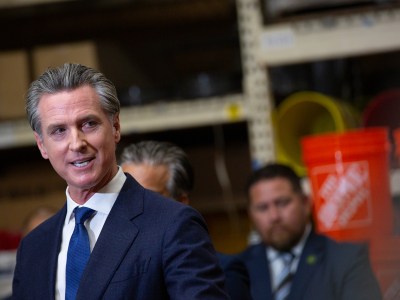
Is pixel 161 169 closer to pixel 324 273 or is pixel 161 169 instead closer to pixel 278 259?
pixel 324 273

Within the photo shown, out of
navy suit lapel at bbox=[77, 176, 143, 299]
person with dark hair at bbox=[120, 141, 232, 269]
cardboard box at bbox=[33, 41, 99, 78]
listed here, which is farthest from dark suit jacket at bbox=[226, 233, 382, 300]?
navy suit lapel at bbox=[77, 176, 143, 299]

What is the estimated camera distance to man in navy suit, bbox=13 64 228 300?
130 cm

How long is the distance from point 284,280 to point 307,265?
13cm

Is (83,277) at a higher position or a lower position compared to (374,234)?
higher

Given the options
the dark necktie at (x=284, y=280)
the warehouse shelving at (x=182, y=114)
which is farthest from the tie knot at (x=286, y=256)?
the warehouse shelving at (x=182, y=114)

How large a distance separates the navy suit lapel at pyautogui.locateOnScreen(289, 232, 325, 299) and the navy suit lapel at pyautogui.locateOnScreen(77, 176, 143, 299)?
4.24 feet

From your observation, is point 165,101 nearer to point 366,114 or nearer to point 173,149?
point 366,114

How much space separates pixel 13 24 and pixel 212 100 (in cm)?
109

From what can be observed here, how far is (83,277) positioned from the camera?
1329mm

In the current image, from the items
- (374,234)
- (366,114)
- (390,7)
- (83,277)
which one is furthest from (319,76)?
(83,277)

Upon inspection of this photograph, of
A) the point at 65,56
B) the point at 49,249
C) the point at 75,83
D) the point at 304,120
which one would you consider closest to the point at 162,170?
the point at 49,249

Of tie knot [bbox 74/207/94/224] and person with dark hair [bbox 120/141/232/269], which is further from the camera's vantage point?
person with dark hair [bbox 120/141/232/269]

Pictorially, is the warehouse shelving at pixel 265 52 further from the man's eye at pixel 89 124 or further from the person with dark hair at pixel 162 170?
the man's eye at pixel 89 124

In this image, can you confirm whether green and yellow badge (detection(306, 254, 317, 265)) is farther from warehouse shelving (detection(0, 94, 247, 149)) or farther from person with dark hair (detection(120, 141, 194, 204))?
person with dark hair (detection(120, 141, 194, 204))
